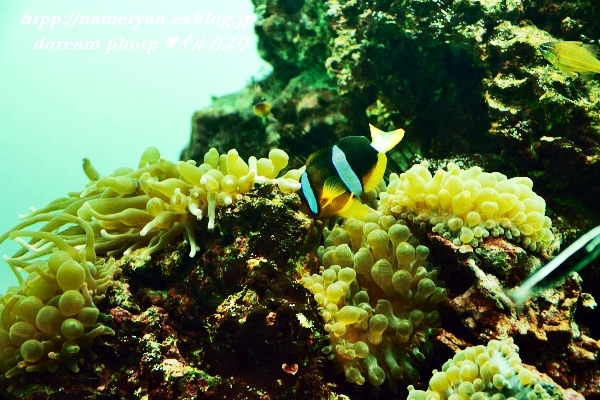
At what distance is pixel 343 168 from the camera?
87.1 inches

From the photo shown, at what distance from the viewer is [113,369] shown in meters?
2.05

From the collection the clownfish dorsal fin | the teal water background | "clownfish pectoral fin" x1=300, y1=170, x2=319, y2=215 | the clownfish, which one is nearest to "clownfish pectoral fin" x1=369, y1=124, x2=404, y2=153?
the clownfish

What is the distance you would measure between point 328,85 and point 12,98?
54738mm

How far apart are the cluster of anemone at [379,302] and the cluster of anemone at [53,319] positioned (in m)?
1.05

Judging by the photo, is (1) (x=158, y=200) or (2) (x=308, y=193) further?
(1) (x=158, y=200)

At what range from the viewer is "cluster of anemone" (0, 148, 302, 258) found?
2.33 meters

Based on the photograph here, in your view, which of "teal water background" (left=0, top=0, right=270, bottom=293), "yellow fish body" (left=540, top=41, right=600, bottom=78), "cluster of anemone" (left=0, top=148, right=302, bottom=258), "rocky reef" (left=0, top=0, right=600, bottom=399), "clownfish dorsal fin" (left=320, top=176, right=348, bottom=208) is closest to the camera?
"rocky reef" (left=0, top=0, right=600, bottom=399)

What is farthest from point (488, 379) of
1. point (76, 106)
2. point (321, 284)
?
point (76, 106)

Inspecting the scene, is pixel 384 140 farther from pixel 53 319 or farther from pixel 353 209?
pixel 53 319

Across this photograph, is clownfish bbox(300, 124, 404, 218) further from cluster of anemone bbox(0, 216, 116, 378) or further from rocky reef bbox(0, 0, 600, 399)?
cluster of anemone bbox(0, 216, 116, 378)

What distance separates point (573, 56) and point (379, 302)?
183 centimetres

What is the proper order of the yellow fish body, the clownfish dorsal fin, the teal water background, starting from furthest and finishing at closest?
the teal water background
the yellow fish body
the clownfish dorsal fin

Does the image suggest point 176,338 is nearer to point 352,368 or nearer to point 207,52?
point 352,368

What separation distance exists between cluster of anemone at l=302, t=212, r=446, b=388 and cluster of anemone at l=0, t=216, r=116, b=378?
105cm
